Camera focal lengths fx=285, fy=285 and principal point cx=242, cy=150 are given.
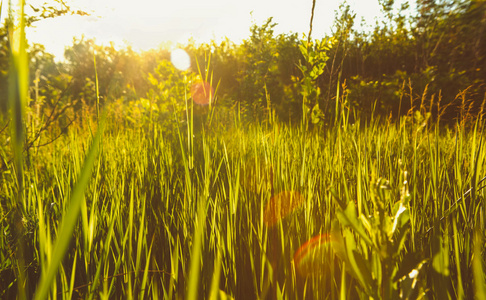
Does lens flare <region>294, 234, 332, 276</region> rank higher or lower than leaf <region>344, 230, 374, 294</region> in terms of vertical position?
lower

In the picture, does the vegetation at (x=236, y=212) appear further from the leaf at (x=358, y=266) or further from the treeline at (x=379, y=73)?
the treeline at (x=379, y=73)

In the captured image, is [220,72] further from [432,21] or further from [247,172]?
[247,172]

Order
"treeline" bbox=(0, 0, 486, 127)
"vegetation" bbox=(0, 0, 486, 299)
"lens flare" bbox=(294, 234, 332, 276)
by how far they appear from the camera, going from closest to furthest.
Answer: "vegetation" bbox=(0, 0, 486, 299) → "lens flare" bbox=(294, 234, 332, 276) → "treeline" bbox=(0, 0, 486, 127)

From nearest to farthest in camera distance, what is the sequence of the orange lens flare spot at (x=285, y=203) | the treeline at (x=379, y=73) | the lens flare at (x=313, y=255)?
the lens flare at (x=313, y=255) → the orange lens flare spot at (x=285, y=203) → the treeline at (x=379, y=73)

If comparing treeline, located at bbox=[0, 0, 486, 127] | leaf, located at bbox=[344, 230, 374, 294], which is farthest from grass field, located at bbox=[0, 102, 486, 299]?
treeline, located at bbox=[0, 0, 486, 127]

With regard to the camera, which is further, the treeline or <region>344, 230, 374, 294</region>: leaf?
the treeline

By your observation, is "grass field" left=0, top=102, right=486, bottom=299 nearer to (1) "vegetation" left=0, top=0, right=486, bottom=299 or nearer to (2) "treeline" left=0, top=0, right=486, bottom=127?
(1) "vegetation" left=0, top=0, right=486, bottom=299

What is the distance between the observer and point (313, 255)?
696 mm

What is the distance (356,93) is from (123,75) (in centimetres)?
698

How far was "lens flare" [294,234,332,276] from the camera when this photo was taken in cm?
71

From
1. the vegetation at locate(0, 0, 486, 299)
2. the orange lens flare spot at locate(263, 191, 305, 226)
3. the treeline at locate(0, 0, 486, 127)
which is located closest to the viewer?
the vegetation at locate(0, 0, 486, 299)

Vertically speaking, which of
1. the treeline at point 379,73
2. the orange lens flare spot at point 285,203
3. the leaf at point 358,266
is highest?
the treeline at point 379,73

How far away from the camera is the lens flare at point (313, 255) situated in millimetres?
713

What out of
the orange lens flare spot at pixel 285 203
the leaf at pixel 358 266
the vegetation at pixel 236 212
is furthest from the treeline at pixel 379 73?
the leaf at pixel 358 266
